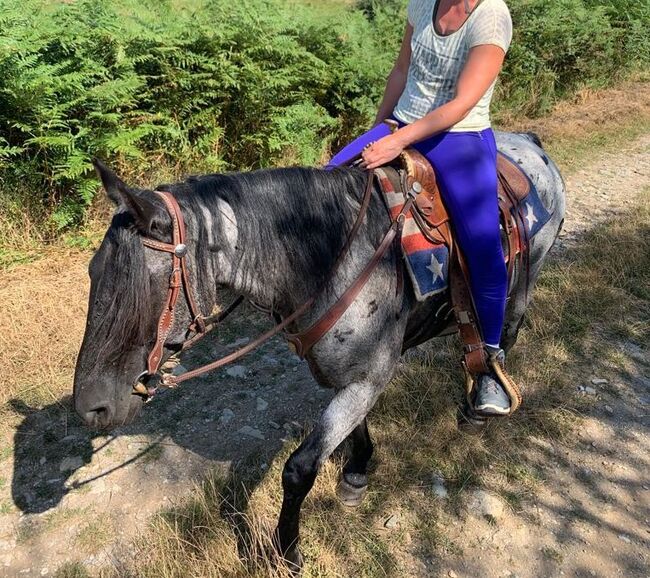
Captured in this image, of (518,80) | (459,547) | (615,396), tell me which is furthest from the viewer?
(518,80)

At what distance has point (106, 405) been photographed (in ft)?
6.35

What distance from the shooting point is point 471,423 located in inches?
138

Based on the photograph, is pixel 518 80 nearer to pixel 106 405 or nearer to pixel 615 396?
pixel 615 396

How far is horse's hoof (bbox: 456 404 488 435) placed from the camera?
3.48m

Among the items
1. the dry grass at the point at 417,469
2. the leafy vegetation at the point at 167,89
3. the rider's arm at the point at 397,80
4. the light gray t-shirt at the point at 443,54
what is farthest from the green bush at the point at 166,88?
the dry grass at the point at 417,469

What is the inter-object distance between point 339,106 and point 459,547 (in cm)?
563

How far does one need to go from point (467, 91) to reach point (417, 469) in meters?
2.20

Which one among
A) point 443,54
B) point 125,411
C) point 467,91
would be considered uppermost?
point 443,54

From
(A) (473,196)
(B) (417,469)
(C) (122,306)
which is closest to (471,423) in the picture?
(B) (417,469)

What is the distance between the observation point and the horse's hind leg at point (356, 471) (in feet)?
10.1

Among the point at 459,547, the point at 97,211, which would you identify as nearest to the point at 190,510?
the point at 459,547

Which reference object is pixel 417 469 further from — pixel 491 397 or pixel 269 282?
pixel 269 282

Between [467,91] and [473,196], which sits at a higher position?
[467,91]

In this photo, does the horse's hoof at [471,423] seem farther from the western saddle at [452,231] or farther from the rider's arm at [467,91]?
the rider's arm at [467,91]
